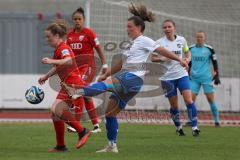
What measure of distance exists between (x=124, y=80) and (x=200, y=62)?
776 cm

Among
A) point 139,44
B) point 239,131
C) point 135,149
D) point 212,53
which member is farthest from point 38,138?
point 212,53

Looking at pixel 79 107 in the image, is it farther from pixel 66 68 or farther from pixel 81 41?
pixel 66 68

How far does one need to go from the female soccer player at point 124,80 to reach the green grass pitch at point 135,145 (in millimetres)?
517

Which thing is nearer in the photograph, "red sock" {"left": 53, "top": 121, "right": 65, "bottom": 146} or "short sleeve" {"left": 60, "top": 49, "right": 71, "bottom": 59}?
"short sleeve" {"left": 60, "top": 49, "right": 71, "bottom": 59}

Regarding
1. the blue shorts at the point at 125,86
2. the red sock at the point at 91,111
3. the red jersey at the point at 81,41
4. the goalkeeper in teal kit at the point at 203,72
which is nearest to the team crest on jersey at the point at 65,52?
the blue shorts at the point at 125,86

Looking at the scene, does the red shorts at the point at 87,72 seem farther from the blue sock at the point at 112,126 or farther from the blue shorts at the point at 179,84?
the blue sock at the point at 112,126

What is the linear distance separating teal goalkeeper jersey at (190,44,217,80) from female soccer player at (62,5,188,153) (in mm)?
6942

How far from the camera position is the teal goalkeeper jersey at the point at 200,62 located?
18156 millimetres

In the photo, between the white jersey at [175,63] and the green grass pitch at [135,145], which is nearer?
the green grass pitch at [135,145]

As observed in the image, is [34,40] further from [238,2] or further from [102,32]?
[238,2]

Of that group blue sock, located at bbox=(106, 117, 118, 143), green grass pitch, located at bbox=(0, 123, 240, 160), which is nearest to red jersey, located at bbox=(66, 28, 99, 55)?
green grass pitch, located at bbox=(0, 123, 240, 160)

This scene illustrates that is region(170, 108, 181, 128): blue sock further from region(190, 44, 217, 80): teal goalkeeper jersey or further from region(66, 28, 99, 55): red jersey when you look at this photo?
region(190, 44, 217, 80): teal goalkeeper jersey

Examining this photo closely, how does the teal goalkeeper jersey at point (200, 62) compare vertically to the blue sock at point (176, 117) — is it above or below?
above

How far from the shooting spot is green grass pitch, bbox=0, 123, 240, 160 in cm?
1050
